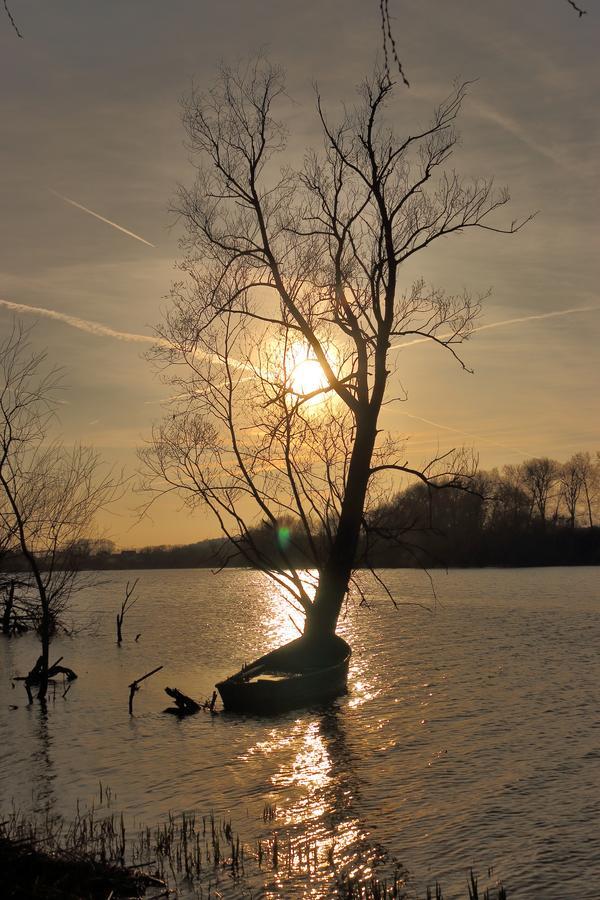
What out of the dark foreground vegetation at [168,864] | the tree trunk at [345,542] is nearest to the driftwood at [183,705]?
the tree trunk at [345,542]

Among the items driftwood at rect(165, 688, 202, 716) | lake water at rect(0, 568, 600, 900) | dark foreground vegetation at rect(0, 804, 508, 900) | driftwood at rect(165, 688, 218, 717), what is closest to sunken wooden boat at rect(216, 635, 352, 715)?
lake water at rect(0, 568, 600, 900)

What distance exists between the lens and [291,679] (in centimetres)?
2264

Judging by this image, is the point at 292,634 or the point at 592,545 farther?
the point at 592,545

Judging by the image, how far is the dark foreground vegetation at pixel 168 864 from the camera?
843 cm

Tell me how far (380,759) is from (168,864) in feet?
25.2

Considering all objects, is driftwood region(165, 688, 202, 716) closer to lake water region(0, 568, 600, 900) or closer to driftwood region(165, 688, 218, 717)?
driftwood region(165, 688, 218, 717)

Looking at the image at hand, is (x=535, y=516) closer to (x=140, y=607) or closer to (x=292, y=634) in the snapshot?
(x=140, y=607)

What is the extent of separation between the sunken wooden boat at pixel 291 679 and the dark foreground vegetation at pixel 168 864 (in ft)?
27.5

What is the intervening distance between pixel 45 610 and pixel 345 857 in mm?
13027

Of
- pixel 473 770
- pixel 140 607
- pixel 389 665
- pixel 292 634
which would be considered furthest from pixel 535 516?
Result: pixel 473 770

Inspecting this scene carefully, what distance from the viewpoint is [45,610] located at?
2245 centimetres

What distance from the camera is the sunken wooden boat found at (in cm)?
2252

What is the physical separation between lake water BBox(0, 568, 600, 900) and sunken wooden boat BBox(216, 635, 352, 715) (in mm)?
531

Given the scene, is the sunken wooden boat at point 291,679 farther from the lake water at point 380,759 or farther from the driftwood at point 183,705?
the driftwood at point 183,705
